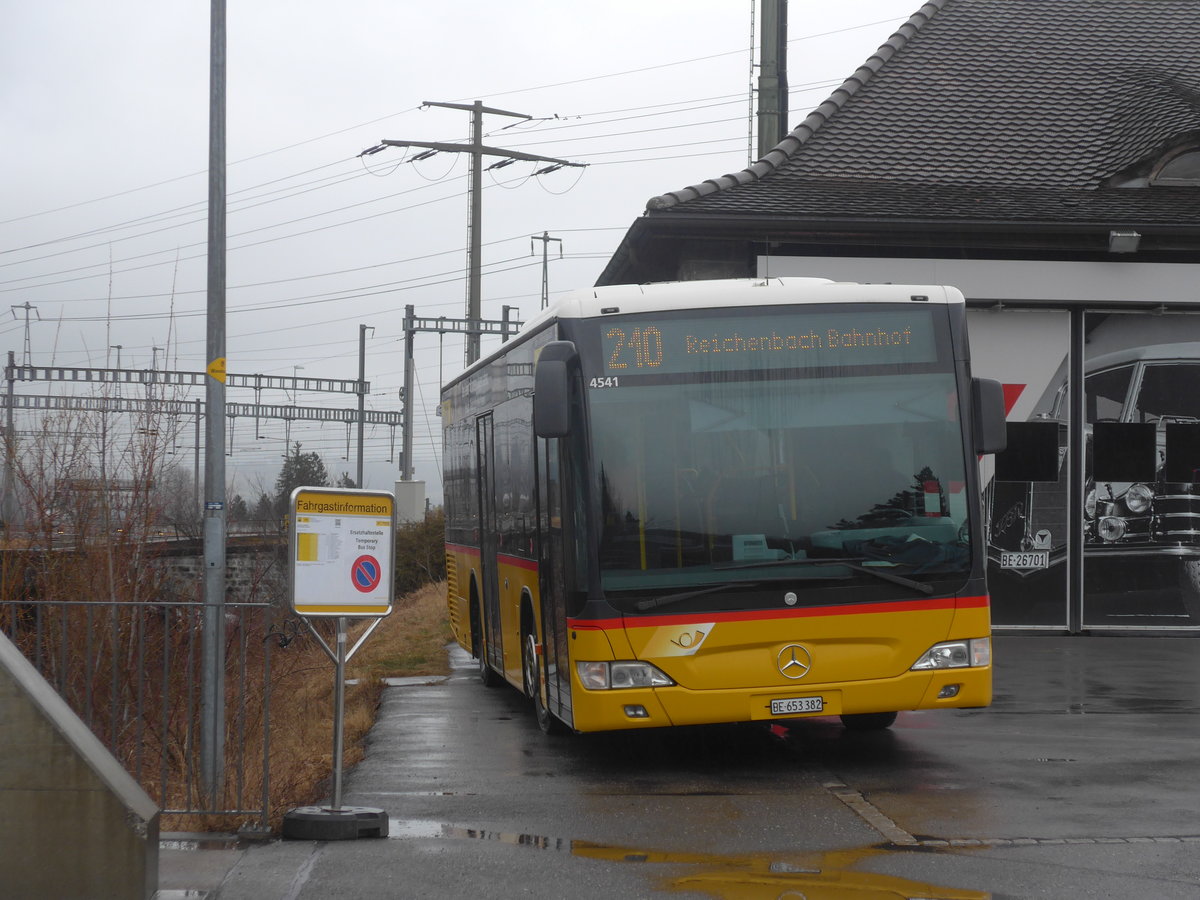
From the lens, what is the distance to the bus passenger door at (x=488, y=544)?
12305 mm

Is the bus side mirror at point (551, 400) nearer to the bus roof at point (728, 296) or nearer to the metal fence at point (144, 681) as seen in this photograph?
the bus roof at point (728, 296)

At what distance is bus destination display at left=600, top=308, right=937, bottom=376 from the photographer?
29.3ft

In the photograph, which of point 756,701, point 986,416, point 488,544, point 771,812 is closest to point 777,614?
point 756,701

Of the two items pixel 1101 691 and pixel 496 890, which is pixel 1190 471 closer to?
pixel 1101 691

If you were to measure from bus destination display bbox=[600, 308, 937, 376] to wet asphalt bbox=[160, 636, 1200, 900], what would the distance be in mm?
2422

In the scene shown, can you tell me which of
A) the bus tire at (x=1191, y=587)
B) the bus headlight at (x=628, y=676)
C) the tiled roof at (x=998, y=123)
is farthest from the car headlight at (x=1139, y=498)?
the bus headlight at (x=628, y=676)

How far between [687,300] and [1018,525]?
28.9 ft

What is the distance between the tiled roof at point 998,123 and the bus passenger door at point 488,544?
489 cm

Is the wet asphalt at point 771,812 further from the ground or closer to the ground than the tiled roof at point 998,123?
closer to the ground

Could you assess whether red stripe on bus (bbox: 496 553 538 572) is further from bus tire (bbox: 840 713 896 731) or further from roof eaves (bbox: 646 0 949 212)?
roof eaves (bbox: 646 0 949 212)

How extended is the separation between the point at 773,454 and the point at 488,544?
4364mm

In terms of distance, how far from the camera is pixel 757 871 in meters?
6.54

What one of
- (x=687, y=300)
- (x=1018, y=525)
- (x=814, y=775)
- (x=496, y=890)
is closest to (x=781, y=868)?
(x=496, y=890)

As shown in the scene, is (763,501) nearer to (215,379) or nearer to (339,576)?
(339,576)
